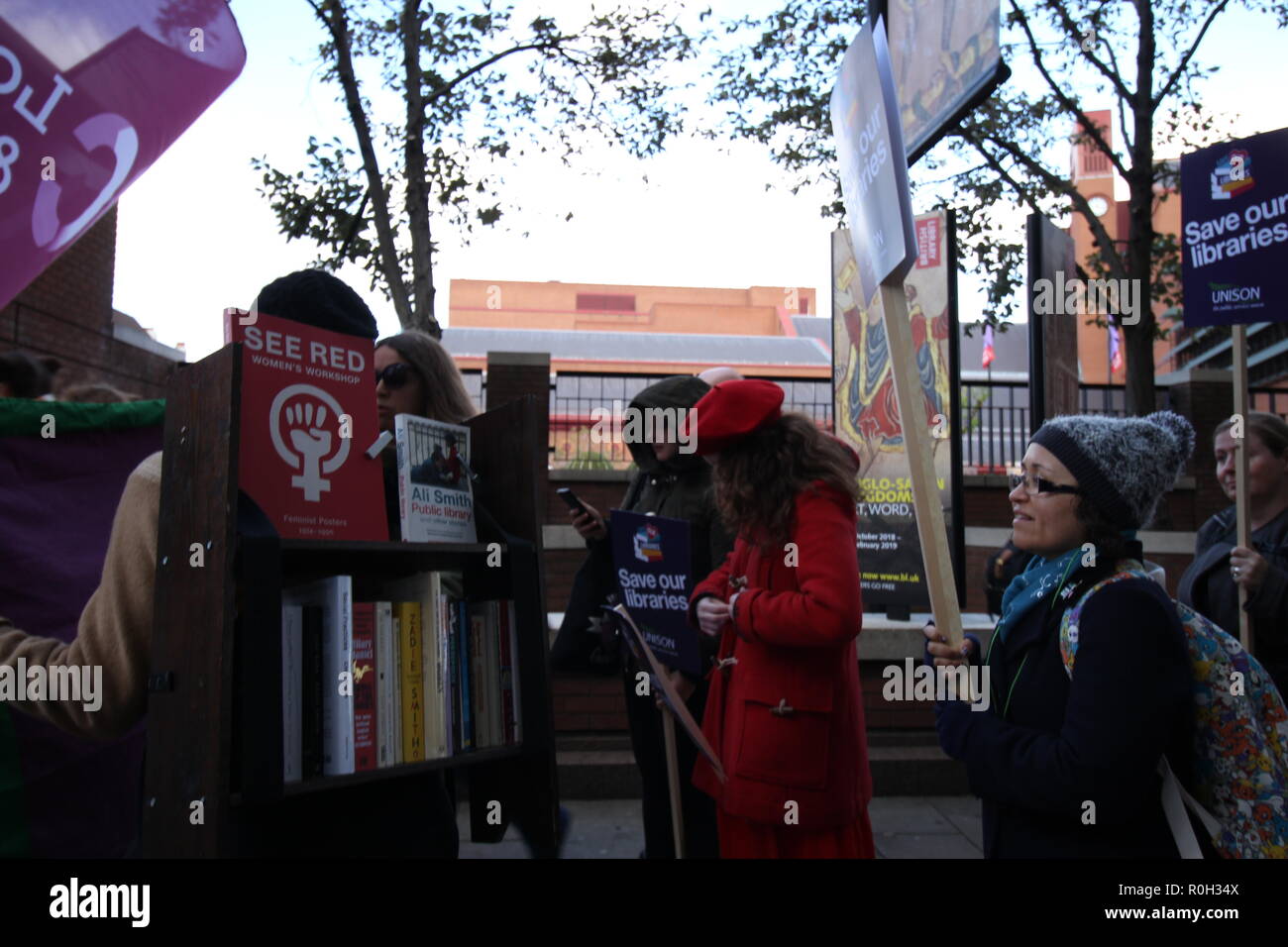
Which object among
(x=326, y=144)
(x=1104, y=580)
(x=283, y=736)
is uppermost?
(x=326, y=144)

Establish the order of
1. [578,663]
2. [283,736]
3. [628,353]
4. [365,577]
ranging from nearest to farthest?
[283,736] → [365,577] → [578,663] → [628,353]

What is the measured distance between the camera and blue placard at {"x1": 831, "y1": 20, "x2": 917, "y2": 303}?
2031mm

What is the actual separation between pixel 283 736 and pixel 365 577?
491 mm

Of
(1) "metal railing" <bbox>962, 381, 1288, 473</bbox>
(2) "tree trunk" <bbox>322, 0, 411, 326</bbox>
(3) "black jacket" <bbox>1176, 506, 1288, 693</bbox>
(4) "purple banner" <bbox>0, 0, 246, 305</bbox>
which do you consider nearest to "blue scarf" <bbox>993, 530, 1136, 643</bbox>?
(3) "black jacket" <bbox>1176, 506, 1288, 693</bbox>

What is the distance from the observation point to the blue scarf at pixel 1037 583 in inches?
76.5

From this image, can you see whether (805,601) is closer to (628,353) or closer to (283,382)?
(283,382)

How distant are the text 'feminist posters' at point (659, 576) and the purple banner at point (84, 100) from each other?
1673 millimetres

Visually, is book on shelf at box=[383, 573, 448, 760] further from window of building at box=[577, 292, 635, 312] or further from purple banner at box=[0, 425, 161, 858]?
window of building at box=[577, 292, 635, 312]

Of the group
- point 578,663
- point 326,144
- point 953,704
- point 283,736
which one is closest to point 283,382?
point 283,736

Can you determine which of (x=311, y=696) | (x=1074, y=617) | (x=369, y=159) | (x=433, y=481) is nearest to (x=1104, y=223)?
(x=369, y=159)

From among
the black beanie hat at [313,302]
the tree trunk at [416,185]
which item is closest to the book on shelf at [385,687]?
the black beanie hat at [313,302]

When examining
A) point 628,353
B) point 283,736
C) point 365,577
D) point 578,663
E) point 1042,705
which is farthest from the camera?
point 628,353

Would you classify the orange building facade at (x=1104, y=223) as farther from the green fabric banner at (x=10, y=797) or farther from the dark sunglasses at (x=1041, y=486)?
the green fabric banner at (x=10, y=797)

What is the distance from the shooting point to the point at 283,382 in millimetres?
1754
